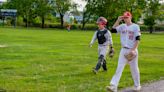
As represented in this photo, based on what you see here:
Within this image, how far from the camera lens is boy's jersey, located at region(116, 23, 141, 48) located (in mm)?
11305

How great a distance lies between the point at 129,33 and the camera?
11.3 m

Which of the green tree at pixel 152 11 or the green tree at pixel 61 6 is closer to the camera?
the green tree at pixel 152 11

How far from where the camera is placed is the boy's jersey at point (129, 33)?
11.3 meters

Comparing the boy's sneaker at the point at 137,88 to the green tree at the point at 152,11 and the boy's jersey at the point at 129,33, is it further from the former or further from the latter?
the green tree at the point at 152,11

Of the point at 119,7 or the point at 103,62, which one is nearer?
the point at 103,62

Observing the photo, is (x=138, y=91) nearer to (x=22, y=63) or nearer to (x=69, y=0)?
(x=22, y=63)

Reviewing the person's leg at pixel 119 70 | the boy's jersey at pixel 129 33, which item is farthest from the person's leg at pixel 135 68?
the boy's jersey at pixel 129 33

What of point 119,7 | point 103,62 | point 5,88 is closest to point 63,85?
point 5,88

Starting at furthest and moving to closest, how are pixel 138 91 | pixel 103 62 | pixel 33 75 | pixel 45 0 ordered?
Result: pixel 45 0, pixel 103 62, pixel 33 75, pixel 138 91

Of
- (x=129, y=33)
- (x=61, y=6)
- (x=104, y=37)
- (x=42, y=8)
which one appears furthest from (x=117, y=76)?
(x=61, y=6)

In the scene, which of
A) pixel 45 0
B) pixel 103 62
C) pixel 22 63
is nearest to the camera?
pixel 103 62

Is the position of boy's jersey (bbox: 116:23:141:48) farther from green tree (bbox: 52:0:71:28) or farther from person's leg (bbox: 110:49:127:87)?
green tree (bbox: 52:0:71:28)

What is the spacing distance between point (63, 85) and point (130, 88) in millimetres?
1824

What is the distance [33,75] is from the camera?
1449cm
